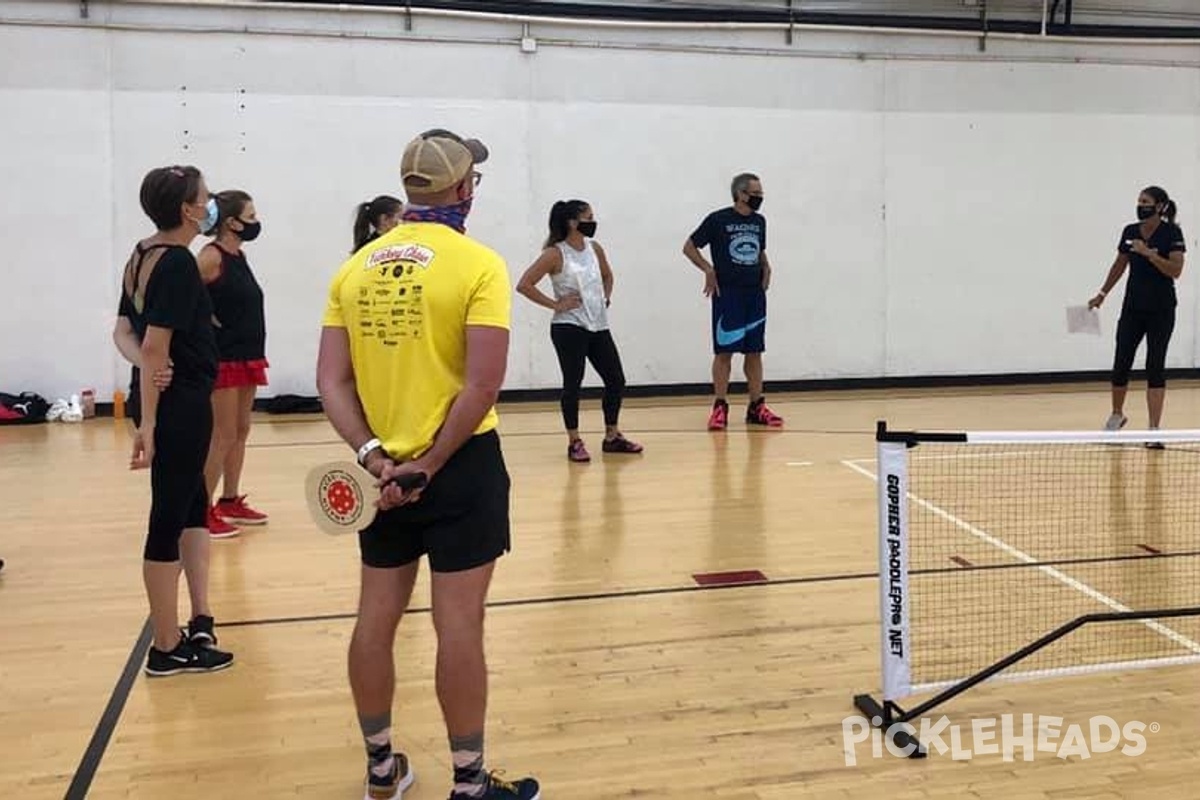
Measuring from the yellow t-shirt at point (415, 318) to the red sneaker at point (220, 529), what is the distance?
3.36 meters

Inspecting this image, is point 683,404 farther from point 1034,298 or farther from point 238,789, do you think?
point 238,789

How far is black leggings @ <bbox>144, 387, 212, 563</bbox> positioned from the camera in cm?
348

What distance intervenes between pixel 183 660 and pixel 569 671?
1.29 m

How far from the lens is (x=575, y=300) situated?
7371mm

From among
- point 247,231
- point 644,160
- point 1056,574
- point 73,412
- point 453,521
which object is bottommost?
point 1056,574

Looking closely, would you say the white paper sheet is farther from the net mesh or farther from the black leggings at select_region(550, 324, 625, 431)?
the black leggings at select_region(550, 324, 625, 431)

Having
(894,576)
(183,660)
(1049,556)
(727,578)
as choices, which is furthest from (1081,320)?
(183,660)

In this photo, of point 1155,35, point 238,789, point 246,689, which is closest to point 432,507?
point 238,789

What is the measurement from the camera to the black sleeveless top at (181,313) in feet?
11.2

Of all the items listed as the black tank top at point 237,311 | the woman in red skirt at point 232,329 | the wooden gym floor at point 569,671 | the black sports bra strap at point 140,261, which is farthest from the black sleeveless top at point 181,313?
the black tank top at point 237,311

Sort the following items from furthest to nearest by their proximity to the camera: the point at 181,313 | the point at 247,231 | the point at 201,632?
the point at 247,231 < the point at 201,632 < the point at 181,313

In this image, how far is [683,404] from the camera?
10.5 m

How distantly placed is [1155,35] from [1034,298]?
299cm

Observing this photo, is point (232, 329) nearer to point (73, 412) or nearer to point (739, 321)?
point (739, 321)
